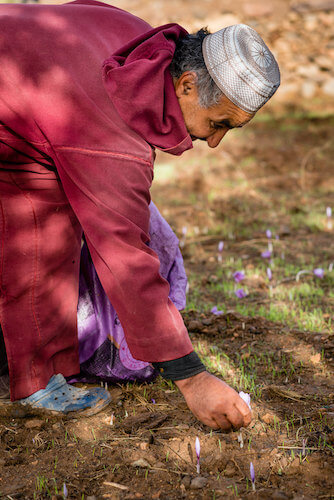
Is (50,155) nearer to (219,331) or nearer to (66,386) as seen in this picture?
(66,386)

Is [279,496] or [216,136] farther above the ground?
[216,136]

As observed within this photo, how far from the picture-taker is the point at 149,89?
2.02 meters

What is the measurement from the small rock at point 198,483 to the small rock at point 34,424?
74cm

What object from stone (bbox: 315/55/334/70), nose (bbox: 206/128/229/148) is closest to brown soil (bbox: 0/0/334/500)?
nose (bbox: 206/128/229/148)

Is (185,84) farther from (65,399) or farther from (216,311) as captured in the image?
(216,311)

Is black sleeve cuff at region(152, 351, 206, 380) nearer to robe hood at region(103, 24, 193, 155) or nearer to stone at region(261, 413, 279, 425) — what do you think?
stone at region(261, 413, 279, 425)

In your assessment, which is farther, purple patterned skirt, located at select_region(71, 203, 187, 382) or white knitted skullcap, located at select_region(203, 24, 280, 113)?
purple patterned skirt, located at select_region(71, 203, 187, 382)

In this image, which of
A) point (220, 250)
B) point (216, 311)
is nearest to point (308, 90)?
point (220, 250)

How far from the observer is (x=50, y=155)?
7.18 feet

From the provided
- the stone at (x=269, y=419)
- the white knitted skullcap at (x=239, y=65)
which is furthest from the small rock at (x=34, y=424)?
Result: the white knitted skullcap at (x=239, y=65)

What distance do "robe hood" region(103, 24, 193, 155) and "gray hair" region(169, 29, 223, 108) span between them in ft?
0.21

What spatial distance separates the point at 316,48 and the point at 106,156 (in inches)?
323

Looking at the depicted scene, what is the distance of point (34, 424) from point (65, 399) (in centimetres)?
16

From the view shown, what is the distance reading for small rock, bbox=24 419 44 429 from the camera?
248 cm
